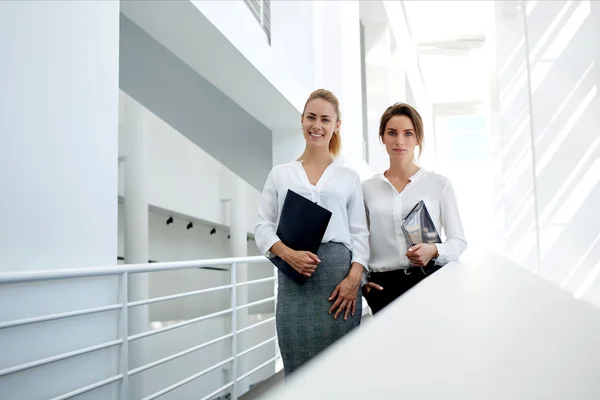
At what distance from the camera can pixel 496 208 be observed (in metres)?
6.92

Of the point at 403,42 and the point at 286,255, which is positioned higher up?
the point at 403,42

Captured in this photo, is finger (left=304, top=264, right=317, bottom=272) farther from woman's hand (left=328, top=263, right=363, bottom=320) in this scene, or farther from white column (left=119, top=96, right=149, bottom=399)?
white column (left=119, top=96, right=149, bottom=399)

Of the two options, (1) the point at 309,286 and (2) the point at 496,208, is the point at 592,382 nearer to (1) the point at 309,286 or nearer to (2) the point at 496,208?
(1) the point at 309,286

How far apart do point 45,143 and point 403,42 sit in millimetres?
10441

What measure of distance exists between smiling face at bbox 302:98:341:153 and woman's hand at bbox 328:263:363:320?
0.36 meters

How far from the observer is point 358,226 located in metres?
1.63

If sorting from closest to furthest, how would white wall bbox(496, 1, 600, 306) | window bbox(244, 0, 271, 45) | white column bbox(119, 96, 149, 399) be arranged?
white wall bbox(496, 1, 600, 306) → window bbox(244, 0, 271, 45) → white column bbox(119, 96, 149, 399)

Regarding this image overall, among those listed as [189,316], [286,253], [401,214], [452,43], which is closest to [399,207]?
[401,214]

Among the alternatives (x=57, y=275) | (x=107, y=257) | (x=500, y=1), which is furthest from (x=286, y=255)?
(x=500, y=1)

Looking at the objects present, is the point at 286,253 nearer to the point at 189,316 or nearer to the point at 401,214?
the point at 401,214

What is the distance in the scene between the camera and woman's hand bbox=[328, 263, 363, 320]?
1557 mm

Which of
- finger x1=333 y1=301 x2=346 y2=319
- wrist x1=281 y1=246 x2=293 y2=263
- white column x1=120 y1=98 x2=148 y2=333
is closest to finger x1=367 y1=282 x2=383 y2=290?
finger x1=333 y1=301 x2=346 y2=319

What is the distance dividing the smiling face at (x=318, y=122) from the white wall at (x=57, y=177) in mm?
748

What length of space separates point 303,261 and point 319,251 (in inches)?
3.5
